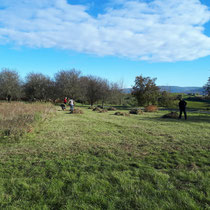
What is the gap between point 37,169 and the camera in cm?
379

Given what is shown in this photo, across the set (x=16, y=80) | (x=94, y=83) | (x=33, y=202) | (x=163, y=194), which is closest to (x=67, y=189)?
(x=33, y=202)

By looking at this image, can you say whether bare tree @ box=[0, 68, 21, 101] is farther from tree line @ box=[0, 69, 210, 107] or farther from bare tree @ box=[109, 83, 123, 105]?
bare tree @ box=[109, 83, 123, 105]

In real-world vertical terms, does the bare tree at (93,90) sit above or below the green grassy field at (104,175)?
above

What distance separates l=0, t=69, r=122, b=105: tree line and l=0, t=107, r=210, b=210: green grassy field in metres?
→ 27.7

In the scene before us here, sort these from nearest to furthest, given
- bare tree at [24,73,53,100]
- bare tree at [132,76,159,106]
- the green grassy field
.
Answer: the green grassy field
bare tree at [132,76,159,106]
bare tree at [24,73,53,100]

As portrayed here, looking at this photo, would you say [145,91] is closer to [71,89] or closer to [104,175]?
[71,89]

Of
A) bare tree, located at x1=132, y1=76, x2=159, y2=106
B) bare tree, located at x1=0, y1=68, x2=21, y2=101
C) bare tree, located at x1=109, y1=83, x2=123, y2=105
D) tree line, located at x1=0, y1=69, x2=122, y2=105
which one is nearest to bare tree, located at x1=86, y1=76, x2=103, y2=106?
tree line, located at x1=0, y1=69, x2=122, y2=105

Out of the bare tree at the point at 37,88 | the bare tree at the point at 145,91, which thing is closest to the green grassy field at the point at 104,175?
the bare tree at the point at 145,91

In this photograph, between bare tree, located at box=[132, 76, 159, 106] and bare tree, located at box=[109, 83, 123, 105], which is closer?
bare tree, located at box=[132, 76, 159, 106]

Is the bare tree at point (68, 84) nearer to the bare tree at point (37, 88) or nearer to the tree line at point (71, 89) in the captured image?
the tree line at point (71, 89)

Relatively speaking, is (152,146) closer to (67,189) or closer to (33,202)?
(67,189)

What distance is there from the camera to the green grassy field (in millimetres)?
2627

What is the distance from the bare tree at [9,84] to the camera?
113ft

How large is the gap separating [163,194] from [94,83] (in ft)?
113
